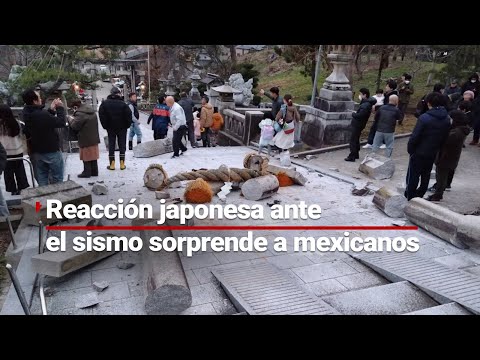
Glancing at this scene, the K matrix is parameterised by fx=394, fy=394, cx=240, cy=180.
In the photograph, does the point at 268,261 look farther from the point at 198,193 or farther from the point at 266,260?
the point at 198,193

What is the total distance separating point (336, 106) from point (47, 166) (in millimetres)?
7726

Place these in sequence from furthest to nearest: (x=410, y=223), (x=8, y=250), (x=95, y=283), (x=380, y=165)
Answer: (x=380, y=165) → (x=410, y=223) → (x=8, y=250) → (x=95, y=283)

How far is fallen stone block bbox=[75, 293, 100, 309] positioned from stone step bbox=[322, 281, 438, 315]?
2454 mm

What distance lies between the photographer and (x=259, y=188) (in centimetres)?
716

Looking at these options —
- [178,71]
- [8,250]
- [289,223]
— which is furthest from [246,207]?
[178,71]

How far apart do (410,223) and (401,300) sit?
2407mm

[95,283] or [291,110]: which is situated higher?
[291,110]

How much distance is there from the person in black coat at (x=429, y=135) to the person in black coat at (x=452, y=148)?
0.55 metres

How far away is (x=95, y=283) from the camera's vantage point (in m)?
4.41

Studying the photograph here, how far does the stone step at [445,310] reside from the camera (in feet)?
12.6

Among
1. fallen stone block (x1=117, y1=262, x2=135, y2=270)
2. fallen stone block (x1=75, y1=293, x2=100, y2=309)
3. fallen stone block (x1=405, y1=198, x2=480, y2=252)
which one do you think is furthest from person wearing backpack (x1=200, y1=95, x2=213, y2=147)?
fallen stone block (x1=75, y1=293, x2=100, y2=309)

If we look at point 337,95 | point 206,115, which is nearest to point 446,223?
point 337,95

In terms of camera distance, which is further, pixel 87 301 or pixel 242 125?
pixel 242 125

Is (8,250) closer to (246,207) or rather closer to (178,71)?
(246,207)
